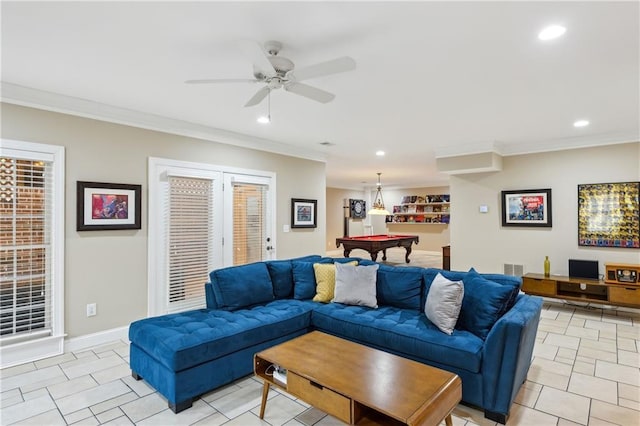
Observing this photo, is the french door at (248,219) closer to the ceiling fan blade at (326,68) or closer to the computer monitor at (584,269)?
the ceiling fan blade at (326,68)

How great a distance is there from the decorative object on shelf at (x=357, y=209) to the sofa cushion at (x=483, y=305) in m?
10.1

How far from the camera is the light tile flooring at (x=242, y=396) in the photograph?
230 centimetres

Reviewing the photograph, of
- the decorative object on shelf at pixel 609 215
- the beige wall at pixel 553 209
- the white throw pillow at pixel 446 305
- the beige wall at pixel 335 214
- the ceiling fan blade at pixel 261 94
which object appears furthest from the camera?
the beige wall at pixel 335 214

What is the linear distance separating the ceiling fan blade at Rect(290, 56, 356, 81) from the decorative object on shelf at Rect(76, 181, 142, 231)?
2635 mm

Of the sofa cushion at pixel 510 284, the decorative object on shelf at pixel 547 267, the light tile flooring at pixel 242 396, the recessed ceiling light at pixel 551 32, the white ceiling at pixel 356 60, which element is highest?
the white ceiling at pixel 356 60

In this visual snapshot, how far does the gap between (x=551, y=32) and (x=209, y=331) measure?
10.5ft

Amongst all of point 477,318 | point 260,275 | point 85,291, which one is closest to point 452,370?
point 477,318

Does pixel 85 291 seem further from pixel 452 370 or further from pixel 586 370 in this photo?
pixel 586 370

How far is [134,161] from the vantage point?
3.93m

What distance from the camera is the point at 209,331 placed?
2637mm

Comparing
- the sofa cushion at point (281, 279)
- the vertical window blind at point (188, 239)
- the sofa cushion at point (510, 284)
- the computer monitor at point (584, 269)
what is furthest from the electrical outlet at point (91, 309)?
the computer monitor at point (584, 269)

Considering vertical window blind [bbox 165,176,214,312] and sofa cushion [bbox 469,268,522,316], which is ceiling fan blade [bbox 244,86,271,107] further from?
sofa cushion [bbox 469,268,522,316]

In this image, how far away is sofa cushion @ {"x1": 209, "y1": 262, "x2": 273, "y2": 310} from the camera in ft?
10.9

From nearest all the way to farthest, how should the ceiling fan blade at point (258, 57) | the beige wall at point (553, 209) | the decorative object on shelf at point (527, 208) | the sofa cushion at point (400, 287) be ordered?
the ceiling fan blade at point (258, 57)
the sofa cushion at point (400, 287)
the beige wall at point (553, 209)
the decorative object on shelf at point (527, 208)
